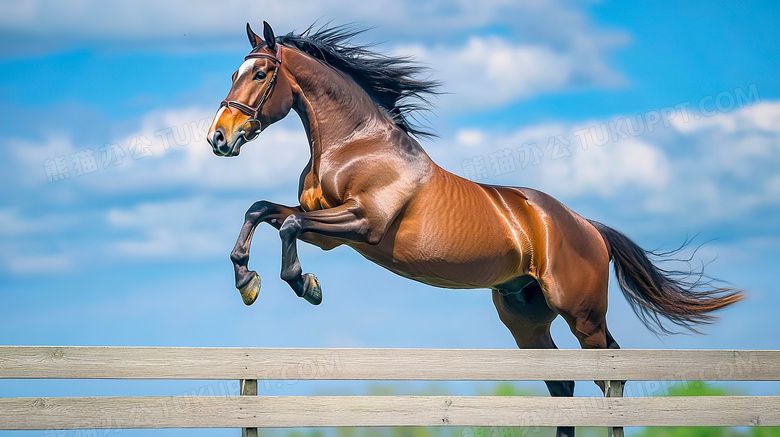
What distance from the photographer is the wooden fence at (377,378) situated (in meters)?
4.31

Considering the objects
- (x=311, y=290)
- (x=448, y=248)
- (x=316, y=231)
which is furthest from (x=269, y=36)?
(x=448, y=248)

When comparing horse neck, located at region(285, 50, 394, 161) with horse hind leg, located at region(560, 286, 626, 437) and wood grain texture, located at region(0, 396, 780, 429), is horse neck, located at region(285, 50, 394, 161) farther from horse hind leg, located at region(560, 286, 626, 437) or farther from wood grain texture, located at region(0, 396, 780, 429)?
horse hind leg, located at region(560, 286, 626, 437)

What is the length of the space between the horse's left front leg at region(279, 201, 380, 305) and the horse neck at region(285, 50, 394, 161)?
0.51 metres

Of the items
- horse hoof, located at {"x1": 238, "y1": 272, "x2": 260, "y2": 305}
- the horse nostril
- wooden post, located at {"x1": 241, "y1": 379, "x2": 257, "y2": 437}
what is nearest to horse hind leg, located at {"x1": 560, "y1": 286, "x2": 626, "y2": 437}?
horse hoof, located at {"x1": 238, "y1": 272, "x2": 260, "y2": 305}

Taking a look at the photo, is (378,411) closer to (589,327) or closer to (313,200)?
(313,200)

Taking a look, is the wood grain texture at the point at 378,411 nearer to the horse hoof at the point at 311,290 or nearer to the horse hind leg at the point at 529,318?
the horse hoof at the point at 311,290

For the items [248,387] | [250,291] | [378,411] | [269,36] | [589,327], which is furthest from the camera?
[589,327]

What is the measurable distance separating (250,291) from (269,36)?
161cm

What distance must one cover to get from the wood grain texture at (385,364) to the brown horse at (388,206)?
66 cm

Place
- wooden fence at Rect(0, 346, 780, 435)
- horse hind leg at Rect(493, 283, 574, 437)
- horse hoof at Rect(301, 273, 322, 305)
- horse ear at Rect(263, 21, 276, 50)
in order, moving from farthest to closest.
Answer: horse hind leg at Rect(493, 283, 574, 437), horse ear at Rect(263, 21, 276, 50), horse hoof at Rect(301, 273, 322, 305), wooden fence at Rect(0, 346, 780, 435)

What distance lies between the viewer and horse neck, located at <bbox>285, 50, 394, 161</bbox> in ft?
18.2

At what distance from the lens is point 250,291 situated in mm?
5016

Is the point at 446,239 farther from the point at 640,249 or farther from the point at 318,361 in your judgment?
the point at 640,249

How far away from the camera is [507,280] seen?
5969 mm
